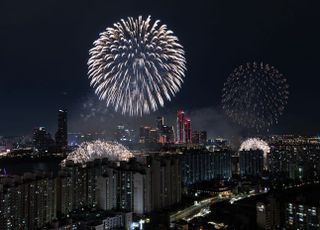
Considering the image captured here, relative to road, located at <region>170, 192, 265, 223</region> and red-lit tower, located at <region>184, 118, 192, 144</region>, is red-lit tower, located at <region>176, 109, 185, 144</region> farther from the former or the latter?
road, located at <region>170, 192, 265, 223</region>

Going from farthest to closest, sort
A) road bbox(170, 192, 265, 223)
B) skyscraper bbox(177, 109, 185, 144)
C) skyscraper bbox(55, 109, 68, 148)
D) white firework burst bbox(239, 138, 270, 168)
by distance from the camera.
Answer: skyscraper bbox(55, 109, 68, 148) → skyscraper bbox(177, 109, 185, 144) → white firework burst bbox(239, 138, 270, 168) → road bbox(170, 192, 265, 223)

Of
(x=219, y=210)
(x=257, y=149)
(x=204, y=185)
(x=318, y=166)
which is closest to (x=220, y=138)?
(x=257, y=149)

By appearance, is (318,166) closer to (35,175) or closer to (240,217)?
(240,217)

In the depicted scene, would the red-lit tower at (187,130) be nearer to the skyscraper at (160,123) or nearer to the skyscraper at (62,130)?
the skyscraper at (160,123)

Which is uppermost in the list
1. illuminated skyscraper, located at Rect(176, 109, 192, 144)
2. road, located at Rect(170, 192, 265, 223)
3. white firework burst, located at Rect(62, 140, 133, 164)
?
illuminated skyscraper, located at Rect(176, 109, 192, 144)

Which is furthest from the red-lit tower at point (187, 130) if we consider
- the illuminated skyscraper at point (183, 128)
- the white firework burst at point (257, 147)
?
the white firework burst at point (257, 147)

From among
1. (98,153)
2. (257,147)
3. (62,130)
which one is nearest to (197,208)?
A: (98,153)

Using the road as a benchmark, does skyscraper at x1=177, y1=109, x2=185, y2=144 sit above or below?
above

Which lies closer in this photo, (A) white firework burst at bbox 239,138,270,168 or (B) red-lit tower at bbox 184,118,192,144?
(A) white firework burst at bbox 239,138,270,168

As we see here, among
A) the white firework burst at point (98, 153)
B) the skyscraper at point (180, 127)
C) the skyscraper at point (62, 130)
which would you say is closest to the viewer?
the white firework burst at point (98, 153)

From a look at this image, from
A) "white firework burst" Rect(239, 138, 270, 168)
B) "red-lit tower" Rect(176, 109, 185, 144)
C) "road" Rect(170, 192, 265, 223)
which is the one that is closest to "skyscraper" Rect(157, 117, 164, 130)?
"red-lit tower" Rect(176, 109, 185, 144)

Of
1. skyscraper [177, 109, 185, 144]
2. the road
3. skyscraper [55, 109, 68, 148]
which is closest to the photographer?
the road
